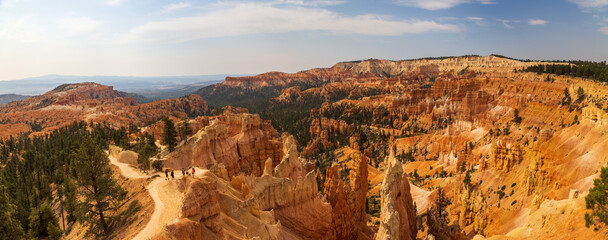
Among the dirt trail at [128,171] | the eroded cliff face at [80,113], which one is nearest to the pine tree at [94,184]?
the dirt trail at [128,171]

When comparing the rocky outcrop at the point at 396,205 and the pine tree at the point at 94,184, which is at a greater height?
the pine tree at the point at 94,184

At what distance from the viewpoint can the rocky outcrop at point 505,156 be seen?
35.0m

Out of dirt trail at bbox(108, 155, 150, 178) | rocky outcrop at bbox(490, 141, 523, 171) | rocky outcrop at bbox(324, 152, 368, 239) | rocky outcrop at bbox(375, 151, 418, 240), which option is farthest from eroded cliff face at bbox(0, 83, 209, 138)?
rocky outcrop at bbox(490, 141, 523, 171)

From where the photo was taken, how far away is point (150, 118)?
12306cm

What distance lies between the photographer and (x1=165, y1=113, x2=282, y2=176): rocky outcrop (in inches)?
1431

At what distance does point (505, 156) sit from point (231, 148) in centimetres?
3579

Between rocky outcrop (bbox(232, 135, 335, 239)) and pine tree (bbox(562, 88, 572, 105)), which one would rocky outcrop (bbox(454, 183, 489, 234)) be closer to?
rocky outcrop (bbox(232, 135, 335, 239))

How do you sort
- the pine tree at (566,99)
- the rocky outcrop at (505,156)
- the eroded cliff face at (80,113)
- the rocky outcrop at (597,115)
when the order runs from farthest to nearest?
1. the eroded cliff face at (80,113)
2. the pine tree at (566,99)
3. the rocky outcrop at (505,156)
4. the rocky outcrop at (597,115)

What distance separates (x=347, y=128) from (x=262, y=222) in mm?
83673

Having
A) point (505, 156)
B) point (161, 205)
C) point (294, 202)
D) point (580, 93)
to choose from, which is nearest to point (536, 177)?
point (505, 156)

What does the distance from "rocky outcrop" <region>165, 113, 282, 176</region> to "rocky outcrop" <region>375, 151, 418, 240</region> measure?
19759mm

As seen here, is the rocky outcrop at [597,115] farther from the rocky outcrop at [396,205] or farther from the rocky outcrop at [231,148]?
the rocky outcrop at [231,148]

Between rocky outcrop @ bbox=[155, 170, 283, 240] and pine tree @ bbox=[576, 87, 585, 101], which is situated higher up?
pine tree @ bbox=[576, 87, 585, 101]

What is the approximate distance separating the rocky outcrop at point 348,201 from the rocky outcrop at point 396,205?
5071 mm
